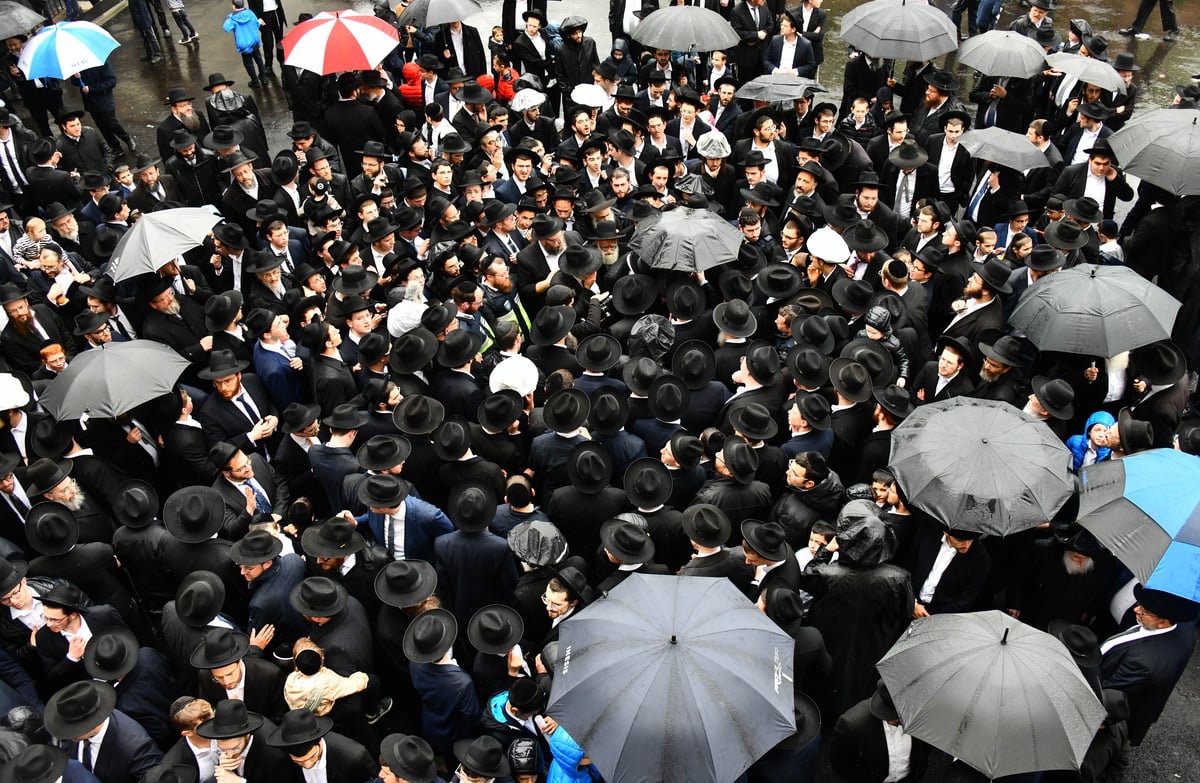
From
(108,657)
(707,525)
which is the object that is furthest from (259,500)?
(707,525)

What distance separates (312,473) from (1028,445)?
4791mm

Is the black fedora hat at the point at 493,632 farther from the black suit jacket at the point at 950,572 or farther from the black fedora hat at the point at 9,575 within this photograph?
the black fedora hat at the point at 9,575

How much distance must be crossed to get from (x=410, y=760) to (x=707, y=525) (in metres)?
2.03

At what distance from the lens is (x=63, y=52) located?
972 cm

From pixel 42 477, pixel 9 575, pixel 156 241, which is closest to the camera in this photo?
pixel 9 575

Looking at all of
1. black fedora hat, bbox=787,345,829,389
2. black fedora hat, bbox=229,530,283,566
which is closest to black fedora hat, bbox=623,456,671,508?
black fedora hat, bbox=787,345,829,389

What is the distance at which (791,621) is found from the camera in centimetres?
460

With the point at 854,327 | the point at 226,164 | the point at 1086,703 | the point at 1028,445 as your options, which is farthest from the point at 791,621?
the point at 226,164

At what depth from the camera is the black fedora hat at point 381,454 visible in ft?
18.2

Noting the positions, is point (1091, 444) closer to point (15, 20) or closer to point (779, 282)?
point (779, 282)

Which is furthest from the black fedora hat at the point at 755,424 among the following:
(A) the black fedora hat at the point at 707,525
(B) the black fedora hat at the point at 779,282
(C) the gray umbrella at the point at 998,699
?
(B) the black fedora hat at the point at 779,282

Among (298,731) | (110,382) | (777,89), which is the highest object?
(777,89)

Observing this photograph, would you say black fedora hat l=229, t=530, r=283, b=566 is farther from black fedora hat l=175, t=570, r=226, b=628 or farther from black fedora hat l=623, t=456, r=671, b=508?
black fedora hat l=623, t=456, r=671, b=508

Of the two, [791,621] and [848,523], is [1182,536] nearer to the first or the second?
[848,523]
